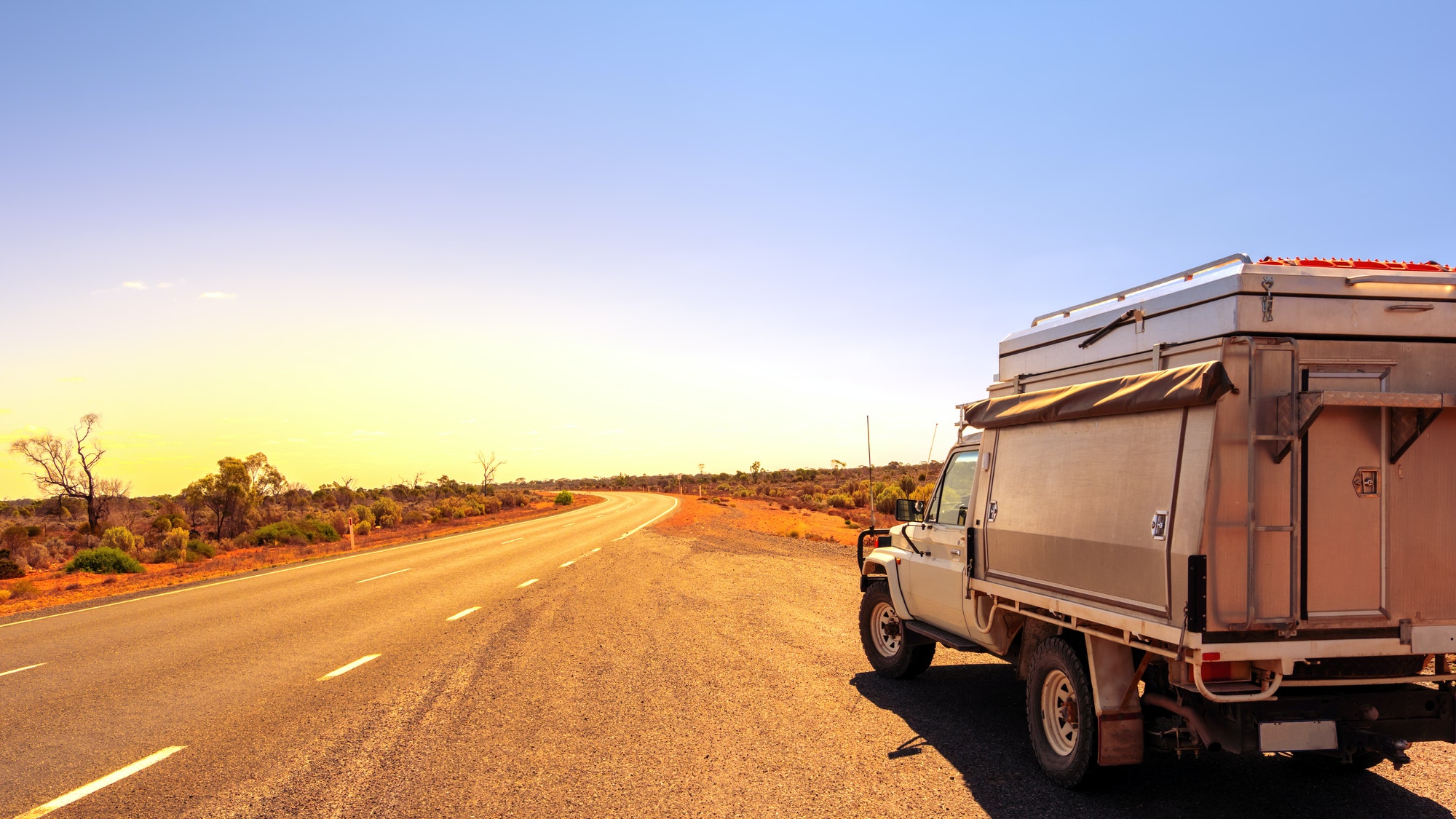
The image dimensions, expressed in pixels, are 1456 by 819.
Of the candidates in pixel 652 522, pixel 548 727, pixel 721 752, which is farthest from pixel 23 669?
pixel 652 522

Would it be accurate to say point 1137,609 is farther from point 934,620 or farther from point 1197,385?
point 934,620

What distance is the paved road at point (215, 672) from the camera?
5719 millimetres

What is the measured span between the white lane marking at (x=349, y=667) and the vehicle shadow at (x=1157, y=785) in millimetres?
5734

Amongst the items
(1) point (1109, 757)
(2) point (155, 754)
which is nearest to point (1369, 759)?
(1) point (1109, 757)

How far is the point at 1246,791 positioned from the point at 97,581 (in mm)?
26576

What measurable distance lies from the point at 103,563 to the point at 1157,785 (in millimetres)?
28869

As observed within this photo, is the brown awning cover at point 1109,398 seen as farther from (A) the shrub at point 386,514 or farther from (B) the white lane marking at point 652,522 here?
(A) the shrub at point 386,514

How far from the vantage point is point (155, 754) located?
6.12 metres

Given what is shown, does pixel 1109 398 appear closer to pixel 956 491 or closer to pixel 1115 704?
pixel 1115 704

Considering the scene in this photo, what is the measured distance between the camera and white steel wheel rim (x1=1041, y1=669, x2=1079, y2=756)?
5492mm

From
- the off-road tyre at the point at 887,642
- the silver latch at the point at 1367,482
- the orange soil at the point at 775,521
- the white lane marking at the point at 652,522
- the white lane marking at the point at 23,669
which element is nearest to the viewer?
the silver latch at the point at 1367,482

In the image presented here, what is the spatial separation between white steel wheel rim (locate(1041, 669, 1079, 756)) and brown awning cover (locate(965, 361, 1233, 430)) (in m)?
1.72

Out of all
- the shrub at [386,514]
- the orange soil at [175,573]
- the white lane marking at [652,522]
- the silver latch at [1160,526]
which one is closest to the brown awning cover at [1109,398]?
the silver latch at [1160,526]

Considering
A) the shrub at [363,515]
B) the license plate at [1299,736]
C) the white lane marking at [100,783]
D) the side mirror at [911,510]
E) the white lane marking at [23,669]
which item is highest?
the side mirror at [911,510]
